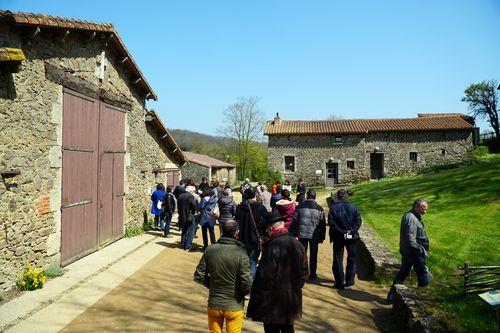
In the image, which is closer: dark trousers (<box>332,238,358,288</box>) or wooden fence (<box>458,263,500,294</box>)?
wooden fence (<box>458,263,500,294</box>)

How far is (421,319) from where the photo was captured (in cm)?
464

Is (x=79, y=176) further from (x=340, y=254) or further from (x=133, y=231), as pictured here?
(x=340, y=254)

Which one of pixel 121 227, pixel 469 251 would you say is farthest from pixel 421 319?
pixel 121 227

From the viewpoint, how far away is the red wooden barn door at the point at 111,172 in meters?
10.0

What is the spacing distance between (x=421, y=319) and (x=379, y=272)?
2.91 m

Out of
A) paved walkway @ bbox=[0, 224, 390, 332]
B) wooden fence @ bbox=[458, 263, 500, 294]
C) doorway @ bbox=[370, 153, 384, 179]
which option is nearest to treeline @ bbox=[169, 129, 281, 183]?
doorway @ bbox=[370, 153, 384, 179]

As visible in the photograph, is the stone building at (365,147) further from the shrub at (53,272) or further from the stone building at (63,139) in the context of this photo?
the shrub at (53,272)

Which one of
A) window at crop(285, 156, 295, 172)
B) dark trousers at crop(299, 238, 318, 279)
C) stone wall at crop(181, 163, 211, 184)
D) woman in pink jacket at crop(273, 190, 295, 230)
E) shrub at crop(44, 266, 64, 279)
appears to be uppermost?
window at crop(285, 156, 295, 172)

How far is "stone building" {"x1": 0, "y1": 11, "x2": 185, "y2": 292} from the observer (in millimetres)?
6387

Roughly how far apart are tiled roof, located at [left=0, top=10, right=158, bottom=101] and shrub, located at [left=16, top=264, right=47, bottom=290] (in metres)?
4.30

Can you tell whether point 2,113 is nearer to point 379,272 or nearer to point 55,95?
point 55,95

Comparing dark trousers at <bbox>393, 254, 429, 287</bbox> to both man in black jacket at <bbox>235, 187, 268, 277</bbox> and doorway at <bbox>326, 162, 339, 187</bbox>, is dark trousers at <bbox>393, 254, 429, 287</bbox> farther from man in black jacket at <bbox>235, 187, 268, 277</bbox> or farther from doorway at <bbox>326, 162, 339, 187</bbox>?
doorway at <bbox>326, 162, 339, 187</bbox>

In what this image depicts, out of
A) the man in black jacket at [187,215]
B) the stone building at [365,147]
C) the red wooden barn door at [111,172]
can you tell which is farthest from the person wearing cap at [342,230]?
the stone building at [365,147]

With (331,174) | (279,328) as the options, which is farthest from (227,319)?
(331,174)
